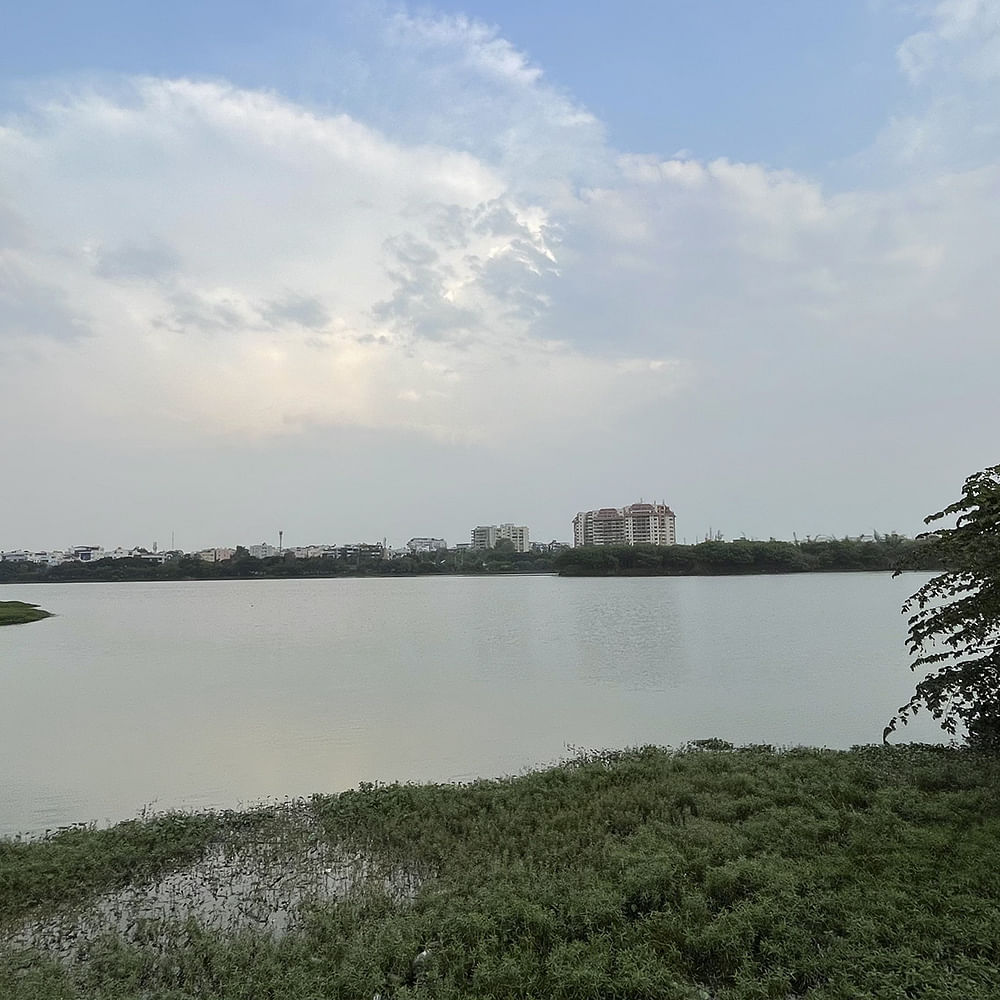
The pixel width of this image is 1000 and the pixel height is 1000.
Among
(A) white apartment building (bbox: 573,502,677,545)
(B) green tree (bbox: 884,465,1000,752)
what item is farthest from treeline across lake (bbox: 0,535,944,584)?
(B) green tree (bbox: 884,465,1000,752)

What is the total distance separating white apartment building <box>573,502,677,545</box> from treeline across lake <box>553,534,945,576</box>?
44.6 m

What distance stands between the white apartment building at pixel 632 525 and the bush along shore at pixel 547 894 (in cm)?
11221

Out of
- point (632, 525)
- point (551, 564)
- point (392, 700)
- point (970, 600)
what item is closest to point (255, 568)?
point (551, 564)

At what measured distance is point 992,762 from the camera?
22.3 feet

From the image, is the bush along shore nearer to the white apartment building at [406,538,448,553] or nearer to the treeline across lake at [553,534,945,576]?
the treeline across lake at [553,534,945,576]

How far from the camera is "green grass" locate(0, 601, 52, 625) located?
3444cm

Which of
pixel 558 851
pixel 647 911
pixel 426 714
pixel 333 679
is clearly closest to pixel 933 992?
pixel 647 911

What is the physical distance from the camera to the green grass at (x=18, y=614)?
113 ft

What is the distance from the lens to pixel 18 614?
119 ft

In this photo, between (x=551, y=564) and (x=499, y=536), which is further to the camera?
(x=499, y=536)

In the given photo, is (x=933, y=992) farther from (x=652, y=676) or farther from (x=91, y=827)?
(x=652, y=676)

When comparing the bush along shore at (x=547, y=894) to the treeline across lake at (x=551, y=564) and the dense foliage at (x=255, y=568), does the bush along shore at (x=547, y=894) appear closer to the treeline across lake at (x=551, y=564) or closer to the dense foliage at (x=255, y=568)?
the treeline across lake at (x=551, y=564)

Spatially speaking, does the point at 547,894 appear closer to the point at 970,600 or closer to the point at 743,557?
the point at 970,600

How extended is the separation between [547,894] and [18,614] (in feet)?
131
